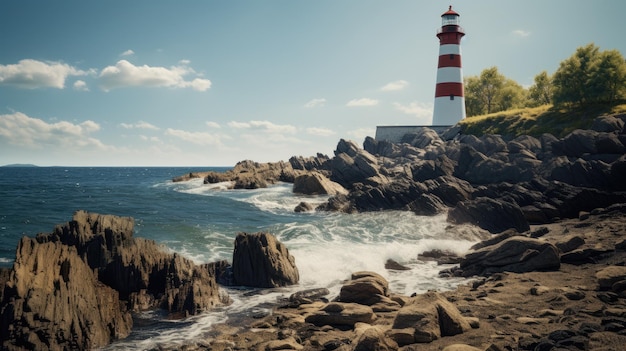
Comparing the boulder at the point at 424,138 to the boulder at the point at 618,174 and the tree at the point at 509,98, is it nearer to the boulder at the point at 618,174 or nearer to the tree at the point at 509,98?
the tree at the point at 509,98

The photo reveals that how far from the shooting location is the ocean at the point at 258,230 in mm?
13625

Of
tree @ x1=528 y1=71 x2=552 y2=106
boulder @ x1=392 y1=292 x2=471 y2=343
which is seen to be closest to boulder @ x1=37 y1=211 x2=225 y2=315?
boulder @ x1=392 y1=292 x2=471 y2=343

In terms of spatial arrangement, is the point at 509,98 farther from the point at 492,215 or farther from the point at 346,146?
the point at 492,215

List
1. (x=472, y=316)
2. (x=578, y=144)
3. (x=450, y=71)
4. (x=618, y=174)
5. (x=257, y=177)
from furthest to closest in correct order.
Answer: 1. (x=450, y=71)
2. (x=257, y=177)
3. (x=578, y=144)
4. (x=618, y=174)
5. (x=472, y=316)

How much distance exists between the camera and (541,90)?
80.4 metres

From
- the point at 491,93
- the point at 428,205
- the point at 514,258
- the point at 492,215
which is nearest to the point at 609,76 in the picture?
the point at 491,93

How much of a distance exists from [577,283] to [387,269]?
7773 mm

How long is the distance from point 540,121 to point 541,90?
2402 centimetres

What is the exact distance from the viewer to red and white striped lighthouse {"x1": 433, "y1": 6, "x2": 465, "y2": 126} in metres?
69.1

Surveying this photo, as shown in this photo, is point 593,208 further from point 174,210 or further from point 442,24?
point 442,24

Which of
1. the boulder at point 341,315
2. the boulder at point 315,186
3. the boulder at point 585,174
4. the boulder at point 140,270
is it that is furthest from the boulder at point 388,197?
the boulder at point 341,315

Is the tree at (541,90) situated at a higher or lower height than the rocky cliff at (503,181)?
higher

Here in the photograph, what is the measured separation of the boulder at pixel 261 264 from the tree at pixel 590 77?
192ft

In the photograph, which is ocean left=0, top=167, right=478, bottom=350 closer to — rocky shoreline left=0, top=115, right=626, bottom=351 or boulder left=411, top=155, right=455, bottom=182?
rocky shoreline left=0, top=115, right=626, bottom=351
